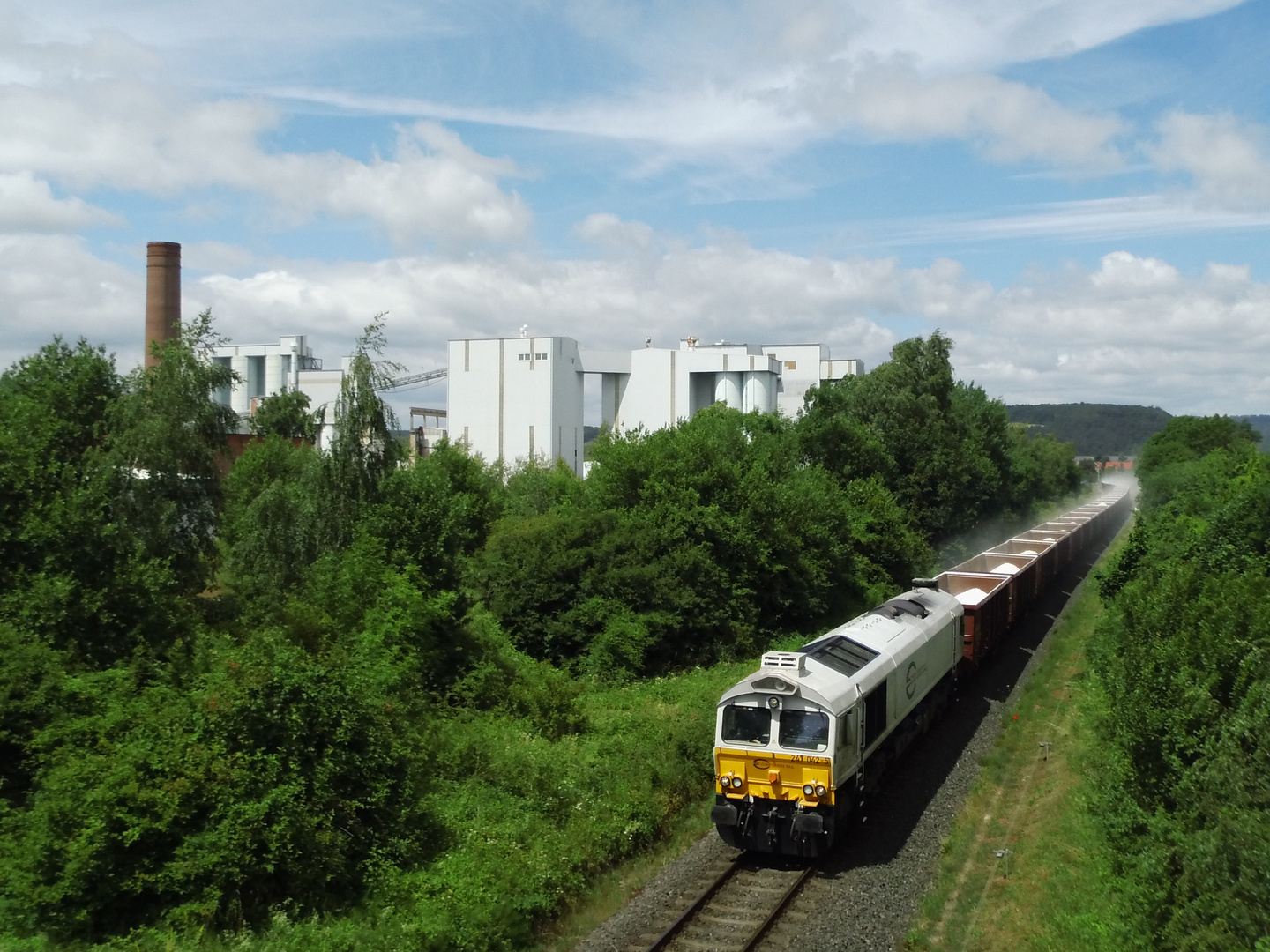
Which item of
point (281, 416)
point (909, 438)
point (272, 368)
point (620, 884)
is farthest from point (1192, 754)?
point (272, 368)

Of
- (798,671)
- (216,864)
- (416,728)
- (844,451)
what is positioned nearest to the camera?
(216,864)

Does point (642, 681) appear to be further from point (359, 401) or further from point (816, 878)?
point (816, 878)

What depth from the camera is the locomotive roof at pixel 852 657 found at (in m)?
13.7

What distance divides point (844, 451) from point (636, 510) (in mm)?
18245

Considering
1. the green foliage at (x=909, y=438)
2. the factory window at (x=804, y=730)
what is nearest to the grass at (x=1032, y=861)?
the factory window at (x=804, y=730)

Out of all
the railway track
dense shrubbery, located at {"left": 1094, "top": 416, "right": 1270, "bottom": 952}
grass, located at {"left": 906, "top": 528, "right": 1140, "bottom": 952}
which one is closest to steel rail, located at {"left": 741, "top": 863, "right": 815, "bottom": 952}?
the railway track

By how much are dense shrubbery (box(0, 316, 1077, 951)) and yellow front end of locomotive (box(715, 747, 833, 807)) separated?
1.72 m

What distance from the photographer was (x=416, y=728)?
52.5 feet

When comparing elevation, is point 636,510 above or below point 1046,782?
above

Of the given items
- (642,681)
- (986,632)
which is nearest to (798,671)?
(642,681)

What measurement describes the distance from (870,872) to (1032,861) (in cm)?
219

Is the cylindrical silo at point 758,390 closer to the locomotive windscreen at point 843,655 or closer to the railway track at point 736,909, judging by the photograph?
the locomotive windscreen at point 843,655

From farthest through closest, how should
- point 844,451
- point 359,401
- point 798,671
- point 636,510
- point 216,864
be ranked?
point 844,451, point 636,510, point 359,401, point 798,671, point 216,864

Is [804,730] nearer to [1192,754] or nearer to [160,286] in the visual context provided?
Answer: [1192,754]
